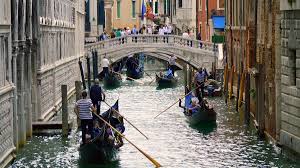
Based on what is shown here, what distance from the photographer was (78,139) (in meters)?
13.5

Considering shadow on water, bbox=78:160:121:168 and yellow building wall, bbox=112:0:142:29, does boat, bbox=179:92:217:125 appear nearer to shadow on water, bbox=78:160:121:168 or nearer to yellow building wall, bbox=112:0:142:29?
shadow on water, bbox=78:160:121:168

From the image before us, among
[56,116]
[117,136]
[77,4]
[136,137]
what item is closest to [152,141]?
[136,137]

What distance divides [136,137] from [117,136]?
1.81m

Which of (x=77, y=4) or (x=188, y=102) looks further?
(x=77, y=4)

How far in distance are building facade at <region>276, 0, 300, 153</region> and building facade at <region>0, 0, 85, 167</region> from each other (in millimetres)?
3124

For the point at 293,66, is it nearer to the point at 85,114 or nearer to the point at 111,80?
the point at 85,114

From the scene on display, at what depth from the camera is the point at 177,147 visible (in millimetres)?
12891

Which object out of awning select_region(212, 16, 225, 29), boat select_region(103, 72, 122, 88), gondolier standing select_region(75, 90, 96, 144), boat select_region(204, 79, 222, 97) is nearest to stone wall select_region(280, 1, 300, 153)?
gondolier standing select_region(75, 90, 96, 144)

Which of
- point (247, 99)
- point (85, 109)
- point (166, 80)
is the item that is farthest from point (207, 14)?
point (85, 109)

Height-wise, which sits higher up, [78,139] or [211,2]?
[211,2]

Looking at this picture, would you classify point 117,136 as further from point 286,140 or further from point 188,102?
point 188,102

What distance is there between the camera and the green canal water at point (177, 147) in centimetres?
1149

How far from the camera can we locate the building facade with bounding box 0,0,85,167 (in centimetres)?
1111

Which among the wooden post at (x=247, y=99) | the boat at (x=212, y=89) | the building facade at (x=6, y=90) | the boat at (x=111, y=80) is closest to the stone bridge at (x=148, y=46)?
the boat at (x=111, y=80)
